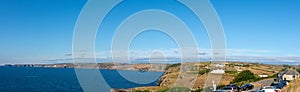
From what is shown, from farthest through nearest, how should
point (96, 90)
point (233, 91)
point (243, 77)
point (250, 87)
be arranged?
point (96, 90) < point (243, 77) < point (250, 87) < point (233, 91)

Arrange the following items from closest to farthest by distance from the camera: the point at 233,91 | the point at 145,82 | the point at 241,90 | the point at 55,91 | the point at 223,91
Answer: the point at 223,91 < the point at 233,91 < the point at 241,90 < the point at 55,91 < the point at 145,82

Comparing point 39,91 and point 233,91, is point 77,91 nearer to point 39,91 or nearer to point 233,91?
point 39,91

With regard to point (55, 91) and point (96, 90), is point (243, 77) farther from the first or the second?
point (55, 91)

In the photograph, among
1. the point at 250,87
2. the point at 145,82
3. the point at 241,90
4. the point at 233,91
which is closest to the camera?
the point at 233,91

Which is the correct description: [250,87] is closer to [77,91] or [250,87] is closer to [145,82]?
[77,91]

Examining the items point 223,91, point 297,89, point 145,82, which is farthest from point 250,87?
point 145,82

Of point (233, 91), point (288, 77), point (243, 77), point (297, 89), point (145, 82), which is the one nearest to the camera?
point (297, 89)

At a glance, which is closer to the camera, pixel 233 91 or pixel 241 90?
pixel 233 91

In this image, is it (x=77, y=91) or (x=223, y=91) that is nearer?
(x=223, y=91)

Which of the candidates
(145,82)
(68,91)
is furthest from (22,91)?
(145,82)
